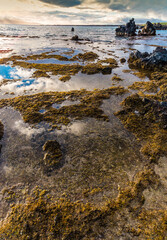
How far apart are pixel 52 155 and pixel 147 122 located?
12.4 meters

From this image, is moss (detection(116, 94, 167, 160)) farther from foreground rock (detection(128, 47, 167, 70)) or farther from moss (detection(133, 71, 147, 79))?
foreground rock (detection(128, 47, 167, 70))

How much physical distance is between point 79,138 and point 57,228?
7.83 m

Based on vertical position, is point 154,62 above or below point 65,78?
above

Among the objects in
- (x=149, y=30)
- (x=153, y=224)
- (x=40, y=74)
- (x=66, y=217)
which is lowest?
(x=66, y=217)

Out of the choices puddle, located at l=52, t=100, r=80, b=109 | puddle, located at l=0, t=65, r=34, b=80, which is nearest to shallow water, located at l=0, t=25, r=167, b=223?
puddle, located at l=52, t=100, r=80, b=109

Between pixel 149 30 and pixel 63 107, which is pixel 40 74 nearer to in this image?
pixel 63 107

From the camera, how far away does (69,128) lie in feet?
49.7

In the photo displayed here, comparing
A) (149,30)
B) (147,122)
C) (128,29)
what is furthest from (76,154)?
(149,30)

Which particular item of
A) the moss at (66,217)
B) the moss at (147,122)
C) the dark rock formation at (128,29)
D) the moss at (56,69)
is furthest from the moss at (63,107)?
the dark rock formation at (128,29)

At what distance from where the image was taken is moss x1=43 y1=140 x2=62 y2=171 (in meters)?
11.2

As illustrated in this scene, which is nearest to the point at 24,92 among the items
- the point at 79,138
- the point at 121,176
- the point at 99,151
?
the point at 79,138

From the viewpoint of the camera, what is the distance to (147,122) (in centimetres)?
1579

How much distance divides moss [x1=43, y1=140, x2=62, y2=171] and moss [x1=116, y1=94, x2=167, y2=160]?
8.57 metres

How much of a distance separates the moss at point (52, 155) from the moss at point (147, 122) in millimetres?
8565
